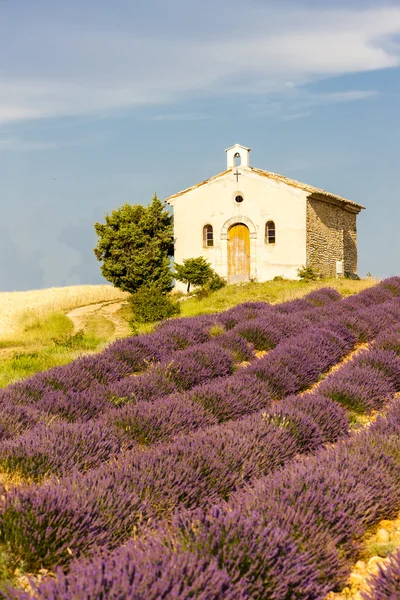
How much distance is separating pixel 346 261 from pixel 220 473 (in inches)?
967

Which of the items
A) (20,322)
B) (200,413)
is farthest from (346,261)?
(200,413)

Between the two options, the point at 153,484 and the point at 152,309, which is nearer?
the point at 153,484

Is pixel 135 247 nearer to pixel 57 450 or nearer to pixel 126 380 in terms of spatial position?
pixel 126 380

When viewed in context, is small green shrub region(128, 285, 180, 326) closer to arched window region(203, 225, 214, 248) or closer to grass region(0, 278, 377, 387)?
grass region(0, 278, 377, 387)

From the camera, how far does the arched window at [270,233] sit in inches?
959

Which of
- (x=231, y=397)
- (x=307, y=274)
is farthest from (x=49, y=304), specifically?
Result: (x=231, y=397)

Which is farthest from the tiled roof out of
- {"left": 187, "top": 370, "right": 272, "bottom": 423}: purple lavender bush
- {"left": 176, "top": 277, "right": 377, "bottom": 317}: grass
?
{"left": 187, "top": 370, "right": 272, "bottom": 423}: purple lavender bush

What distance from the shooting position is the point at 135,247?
24.8 metres

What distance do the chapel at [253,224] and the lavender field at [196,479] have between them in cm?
1507

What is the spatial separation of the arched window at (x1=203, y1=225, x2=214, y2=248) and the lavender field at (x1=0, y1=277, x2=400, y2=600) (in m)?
16.3

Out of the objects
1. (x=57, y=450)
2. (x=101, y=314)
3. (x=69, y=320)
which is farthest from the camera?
(x=101, y=314)

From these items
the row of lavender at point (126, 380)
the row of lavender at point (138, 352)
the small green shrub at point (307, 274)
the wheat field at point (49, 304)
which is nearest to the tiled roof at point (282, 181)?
the small green shrub at point (307, 274)

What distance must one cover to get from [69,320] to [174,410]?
13.7m

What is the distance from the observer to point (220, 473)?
467 centimetres
